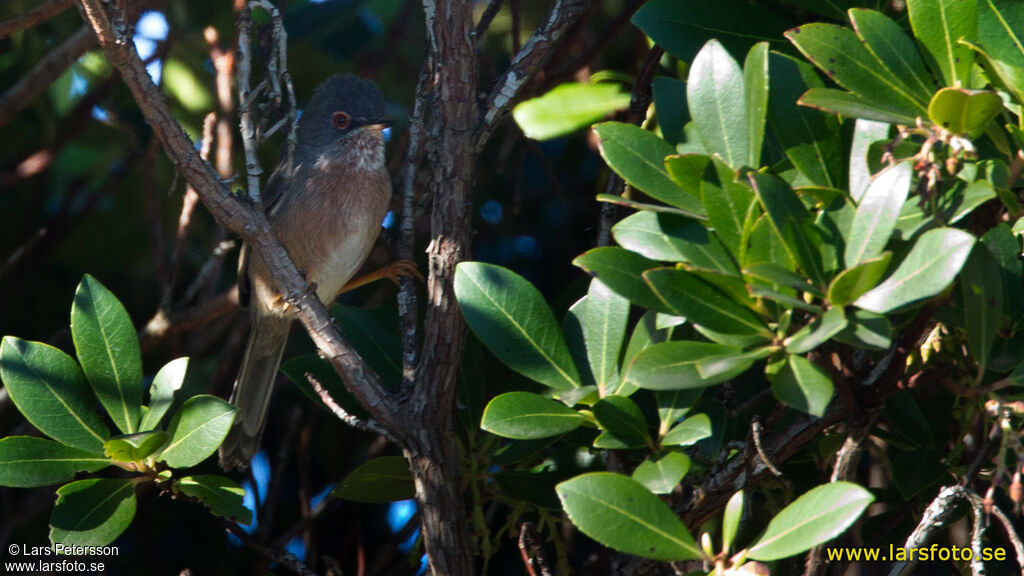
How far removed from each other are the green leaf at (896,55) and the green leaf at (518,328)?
0.88 metres

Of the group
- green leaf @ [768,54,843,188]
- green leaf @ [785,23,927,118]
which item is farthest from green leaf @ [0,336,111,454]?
green leaf @ [785,23,927,118]

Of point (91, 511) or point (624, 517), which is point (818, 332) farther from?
point (91, 511)

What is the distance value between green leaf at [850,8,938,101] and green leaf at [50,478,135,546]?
2.04 metres

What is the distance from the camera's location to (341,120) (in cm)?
418

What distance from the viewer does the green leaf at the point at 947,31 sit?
71.4 inches

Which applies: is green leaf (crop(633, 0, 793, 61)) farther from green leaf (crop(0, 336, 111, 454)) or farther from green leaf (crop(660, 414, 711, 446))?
green leaf (crop(0, 336, 111, 454))

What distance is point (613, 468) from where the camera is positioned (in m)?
2.44

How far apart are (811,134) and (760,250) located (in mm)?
401

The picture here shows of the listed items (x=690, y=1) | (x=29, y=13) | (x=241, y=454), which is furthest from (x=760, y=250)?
(x=29, y=13)

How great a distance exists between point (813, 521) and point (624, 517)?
0.34 meters

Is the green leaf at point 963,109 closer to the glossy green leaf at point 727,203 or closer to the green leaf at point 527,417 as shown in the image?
the glossy green leaf at point 727,203

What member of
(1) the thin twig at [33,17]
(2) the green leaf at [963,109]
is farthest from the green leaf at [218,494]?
(1) the thin twig at [33,17]

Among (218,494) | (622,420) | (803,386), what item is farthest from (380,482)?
(803,386)

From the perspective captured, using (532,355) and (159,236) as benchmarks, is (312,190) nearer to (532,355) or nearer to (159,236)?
(159,236)
